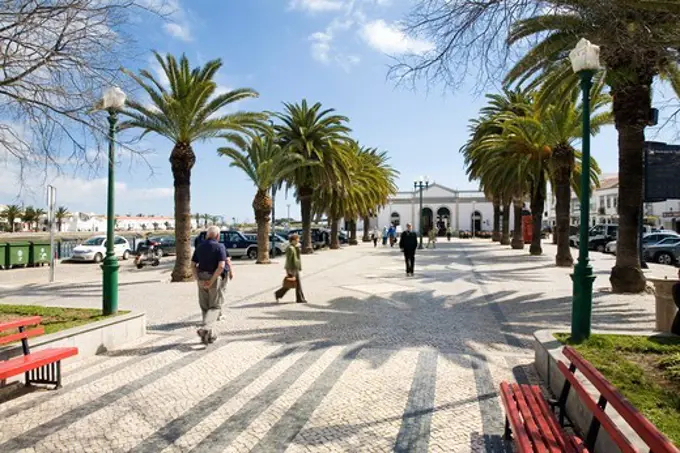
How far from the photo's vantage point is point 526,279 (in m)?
14.7

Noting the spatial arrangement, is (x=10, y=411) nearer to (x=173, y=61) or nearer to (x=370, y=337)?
(x=370, y=337)

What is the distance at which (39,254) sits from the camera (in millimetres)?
21391

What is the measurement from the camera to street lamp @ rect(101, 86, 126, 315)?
6.60 meters

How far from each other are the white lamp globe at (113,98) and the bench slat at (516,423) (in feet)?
20.4

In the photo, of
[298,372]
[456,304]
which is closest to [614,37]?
[298,372]

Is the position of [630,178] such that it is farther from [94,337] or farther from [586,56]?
[94,337]

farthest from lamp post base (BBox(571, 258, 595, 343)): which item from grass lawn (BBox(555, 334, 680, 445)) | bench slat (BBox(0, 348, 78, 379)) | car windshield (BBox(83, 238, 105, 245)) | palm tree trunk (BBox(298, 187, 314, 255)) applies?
car windshield (BBox(83, 238, 105, 245))

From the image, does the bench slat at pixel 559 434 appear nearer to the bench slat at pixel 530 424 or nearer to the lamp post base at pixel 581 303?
the bench slat at pixel 530 424

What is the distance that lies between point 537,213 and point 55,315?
81.9 feet

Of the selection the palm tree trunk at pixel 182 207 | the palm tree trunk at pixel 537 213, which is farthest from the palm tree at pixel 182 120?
the palm tree trunk at pixel 537 213

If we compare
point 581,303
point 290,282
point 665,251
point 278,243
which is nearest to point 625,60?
point 581,303

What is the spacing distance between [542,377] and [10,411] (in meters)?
5.49

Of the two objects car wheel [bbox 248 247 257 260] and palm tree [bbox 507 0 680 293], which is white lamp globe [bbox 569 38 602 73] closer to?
palm tree [bbox 507 0 680 293]

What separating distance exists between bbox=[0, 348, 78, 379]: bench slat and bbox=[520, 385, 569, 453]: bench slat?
4.56m
